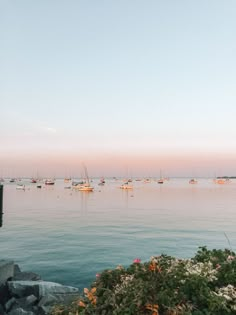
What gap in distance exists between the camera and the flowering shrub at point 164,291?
5.98 m

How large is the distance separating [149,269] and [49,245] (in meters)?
28.0

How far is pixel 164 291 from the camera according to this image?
6258mm

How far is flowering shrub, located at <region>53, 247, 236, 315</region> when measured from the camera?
5.98 meters

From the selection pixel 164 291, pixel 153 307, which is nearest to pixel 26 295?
pixel 164 291

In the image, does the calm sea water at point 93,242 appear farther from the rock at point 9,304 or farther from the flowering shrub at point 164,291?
the flowering shrub at point 164,291

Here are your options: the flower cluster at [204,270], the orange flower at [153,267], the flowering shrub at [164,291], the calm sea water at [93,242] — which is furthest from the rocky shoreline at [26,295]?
the calm sea water at [93,242]

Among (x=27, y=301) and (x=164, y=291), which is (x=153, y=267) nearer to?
(x=164, y=291)

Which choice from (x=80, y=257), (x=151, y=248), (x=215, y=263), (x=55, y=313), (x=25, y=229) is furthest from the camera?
(x=25, y=229)

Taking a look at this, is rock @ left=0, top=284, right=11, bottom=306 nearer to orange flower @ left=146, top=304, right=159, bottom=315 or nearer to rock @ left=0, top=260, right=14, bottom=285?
rock @ left=0, top=260, right=14, bottom=285

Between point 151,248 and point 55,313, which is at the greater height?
point 55,313

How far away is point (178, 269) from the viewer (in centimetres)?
707

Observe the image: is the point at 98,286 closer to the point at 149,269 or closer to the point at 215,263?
the point at 149,269

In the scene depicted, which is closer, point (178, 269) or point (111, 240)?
point (178, 269)

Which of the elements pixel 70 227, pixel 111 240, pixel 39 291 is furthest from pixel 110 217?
pixel 39 291
